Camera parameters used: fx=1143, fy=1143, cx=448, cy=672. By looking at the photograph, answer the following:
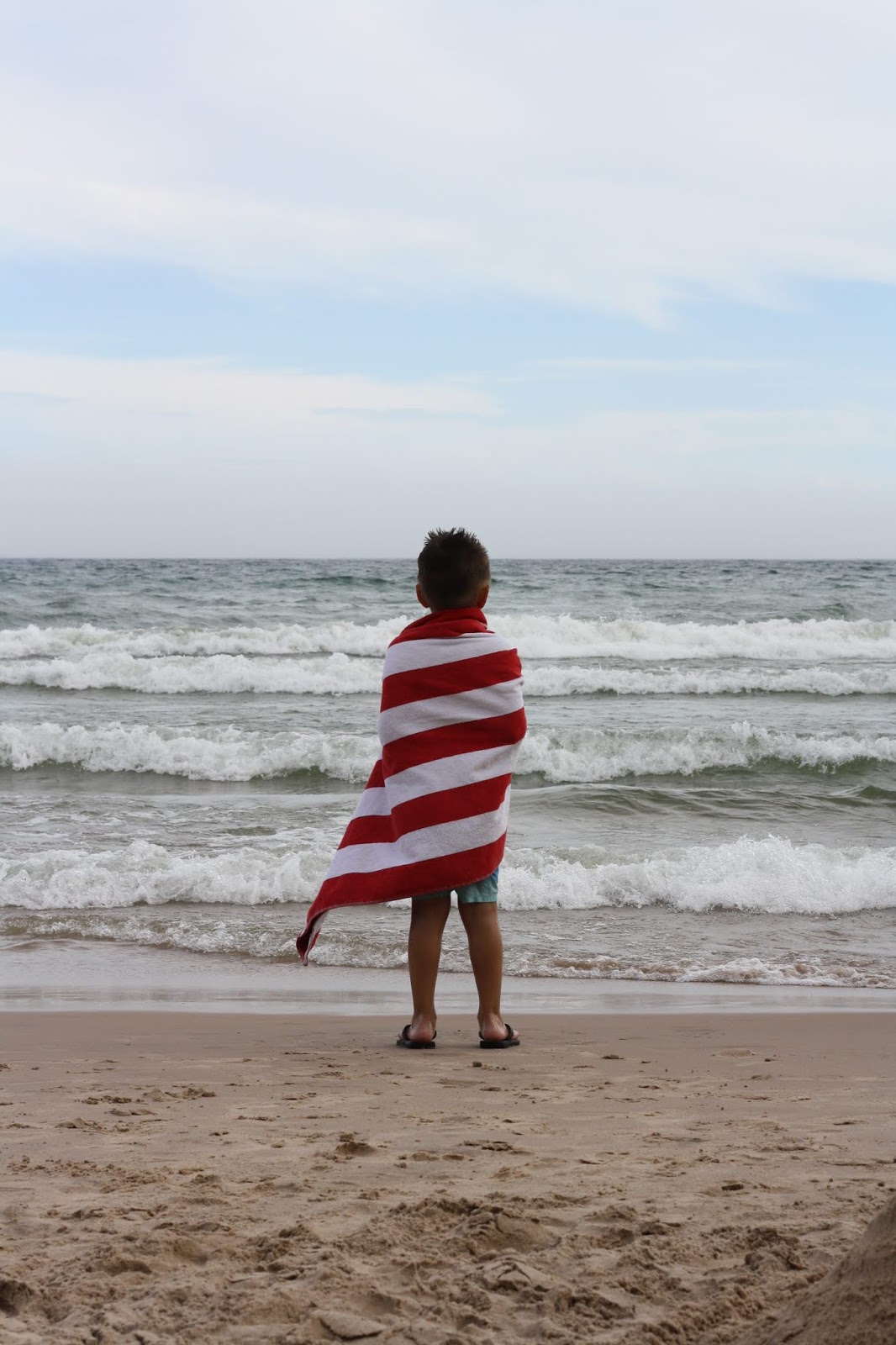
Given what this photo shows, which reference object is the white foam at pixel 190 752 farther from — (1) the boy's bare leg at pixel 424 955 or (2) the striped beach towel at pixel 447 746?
(2) the striped beach towel at pixel 447 746

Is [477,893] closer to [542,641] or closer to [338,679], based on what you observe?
[338,679]

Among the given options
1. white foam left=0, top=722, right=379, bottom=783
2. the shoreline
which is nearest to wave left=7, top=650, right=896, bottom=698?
white foam left=0, top=722, right=379, bottom=783

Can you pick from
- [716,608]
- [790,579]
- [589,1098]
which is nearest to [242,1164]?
[589,1098]

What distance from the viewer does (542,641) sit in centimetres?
2356

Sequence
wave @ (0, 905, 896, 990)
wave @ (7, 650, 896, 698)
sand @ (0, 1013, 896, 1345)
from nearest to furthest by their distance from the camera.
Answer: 1. sand @ (0, 1013, 896, 1345)
2. wave @ (0, 905, 896, 990)
3. wave @ (7, 650, 896, 698)

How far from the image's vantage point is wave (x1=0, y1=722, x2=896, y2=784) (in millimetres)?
11258

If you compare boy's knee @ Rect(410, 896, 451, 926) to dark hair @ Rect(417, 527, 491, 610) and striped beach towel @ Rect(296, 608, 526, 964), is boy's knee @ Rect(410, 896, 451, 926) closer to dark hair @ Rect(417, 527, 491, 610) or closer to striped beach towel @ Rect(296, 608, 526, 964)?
striped beach towel @ Rect(296, 608, 526, 964)

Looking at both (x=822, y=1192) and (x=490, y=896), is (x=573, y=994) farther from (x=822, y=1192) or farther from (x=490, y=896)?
(x=822, y=1192)

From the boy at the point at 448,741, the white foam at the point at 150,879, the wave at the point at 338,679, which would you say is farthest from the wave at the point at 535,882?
the wave at the point at 338,679

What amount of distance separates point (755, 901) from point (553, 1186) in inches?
180

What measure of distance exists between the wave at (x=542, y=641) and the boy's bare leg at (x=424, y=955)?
18.0 meters

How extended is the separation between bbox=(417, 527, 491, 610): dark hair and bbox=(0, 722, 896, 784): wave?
7273 millimetres

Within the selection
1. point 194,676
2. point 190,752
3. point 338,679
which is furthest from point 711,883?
point 194,676

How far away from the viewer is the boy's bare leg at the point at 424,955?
397 cm
